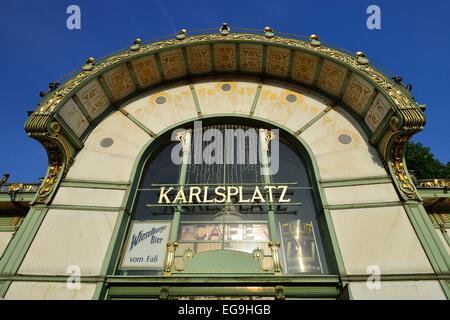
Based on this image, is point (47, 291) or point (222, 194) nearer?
point (47, 291)

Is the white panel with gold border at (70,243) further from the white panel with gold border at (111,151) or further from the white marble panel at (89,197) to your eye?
the white panel with gold border at (111,151)

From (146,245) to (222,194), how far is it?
9.55ft

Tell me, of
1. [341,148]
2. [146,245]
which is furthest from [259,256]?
[341,148]

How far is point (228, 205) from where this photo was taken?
34.3 feet

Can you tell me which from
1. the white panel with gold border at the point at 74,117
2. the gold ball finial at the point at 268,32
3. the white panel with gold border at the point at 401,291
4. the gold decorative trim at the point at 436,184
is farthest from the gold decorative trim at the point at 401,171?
the white panel with gold border at the point at 74,117

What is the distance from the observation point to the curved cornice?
10.2 m

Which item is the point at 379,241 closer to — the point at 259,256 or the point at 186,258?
the point at 259,256

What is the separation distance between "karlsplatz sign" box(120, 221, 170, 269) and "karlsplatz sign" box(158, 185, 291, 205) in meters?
0.96

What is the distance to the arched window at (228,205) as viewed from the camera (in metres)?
9.18

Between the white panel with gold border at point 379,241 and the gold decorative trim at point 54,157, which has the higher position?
the gold decorative trim at point 54,157

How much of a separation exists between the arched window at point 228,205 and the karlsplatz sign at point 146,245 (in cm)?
3

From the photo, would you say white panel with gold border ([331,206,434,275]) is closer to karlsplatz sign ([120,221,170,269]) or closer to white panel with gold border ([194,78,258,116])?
karlsplatz sign ([120,221,170,269])

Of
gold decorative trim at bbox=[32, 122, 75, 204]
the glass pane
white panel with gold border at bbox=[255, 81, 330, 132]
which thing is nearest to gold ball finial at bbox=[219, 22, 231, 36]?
white panel with gold border at bbox=[255, 81, 330, 132]

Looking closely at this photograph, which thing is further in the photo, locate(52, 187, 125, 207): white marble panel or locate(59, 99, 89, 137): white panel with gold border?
locate(59, 99, 89, 137): white panel with gold border
